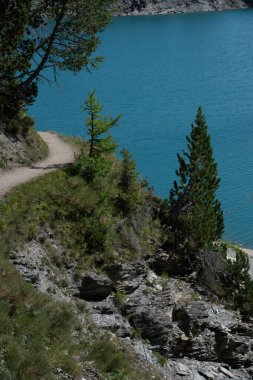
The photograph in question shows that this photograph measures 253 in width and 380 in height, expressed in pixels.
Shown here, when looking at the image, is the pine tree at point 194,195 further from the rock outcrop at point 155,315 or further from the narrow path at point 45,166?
the narrow path at point 45,166

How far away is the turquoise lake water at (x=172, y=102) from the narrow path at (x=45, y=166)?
44.2 feet

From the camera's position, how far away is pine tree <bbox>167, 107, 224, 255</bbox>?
28844 mm

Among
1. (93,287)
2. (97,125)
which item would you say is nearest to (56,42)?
(97,125)

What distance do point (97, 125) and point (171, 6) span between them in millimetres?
163117

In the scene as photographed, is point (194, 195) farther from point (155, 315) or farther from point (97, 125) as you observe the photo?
point (155, 315)

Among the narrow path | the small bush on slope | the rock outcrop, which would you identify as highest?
the narrow path

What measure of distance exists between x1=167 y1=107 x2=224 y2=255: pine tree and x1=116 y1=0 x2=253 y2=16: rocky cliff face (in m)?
155

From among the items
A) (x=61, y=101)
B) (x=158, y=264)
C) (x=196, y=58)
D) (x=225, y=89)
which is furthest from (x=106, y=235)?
(x=196, y=58)

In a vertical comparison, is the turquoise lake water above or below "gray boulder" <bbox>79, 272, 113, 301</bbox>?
above

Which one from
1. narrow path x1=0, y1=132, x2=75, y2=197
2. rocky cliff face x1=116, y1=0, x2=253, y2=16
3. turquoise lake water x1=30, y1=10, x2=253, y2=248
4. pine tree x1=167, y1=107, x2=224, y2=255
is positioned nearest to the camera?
narrow path x1=0, y1=132, x2=75, y2=197

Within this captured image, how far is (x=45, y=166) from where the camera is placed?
29953 millimetres

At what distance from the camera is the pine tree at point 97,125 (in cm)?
2826

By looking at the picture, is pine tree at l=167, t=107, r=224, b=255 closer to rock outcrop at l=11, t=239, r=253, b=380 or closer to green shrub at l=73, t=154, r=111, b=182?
rock outcrop at l=11, t=239, r=253, b=380

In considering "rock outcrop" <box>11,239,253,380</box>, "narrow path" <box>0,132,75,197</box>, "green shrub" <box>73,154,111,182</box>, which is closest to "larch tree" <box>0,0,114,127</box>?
"narrow path" <box>0,132,75,197</box>
